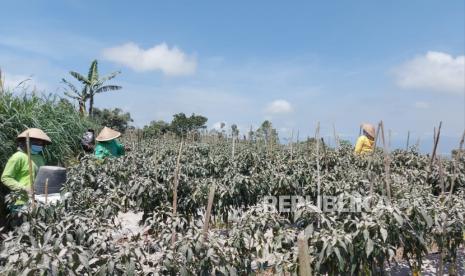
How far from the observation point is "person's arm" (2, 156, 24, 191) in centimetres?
375

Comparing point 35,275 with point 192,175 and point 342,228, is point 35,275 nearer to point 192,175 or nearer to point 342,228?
point 342,228

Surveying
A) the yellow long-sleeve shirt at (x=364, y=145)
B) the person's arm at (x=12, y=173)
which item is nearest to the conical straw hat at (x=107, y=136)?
the person's arm at (x=12, y=173)

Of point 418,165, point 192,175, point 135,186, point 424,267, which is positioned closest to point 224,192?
point 135,186

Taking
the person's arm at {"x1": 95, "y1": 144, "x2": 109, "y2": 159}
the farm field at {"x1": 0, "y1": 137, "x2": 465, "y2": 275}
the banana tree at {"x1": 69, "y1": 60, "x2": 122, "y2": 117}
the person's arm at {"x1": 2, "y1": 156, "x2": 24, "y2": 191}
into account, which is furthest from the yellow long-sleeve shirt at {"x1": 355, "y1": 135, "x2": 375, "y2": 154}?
the banana tree at {"x1": 69, "y1": 60, "x2": 122, "y2": 117}

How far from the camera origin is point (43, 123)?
6551 mm

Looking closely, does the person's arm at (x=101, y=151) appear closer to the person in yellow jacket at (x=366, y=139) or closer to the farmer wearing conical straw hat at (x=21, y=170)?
the farmer wearing conical straw hat at (x=21, y=170)

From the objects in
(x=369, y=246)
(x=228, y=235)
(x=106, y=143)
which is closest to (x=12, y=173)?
(x=228, y=235)

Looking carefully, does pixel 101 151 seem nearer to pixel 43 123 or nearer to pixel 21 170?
pixel 43 123

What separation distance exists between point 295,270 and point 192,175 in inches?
137

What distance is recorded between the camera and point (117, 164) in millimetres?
5285

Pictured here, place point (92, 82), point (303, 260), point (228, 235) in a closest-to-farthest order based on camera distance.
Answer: point (303, 260)
point (228, 235)
point (92, 82)

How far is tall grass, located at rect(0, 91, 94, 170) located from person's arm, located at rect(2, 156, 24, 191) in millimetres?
1385

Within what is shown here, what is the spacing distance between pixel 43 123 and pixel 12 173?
3.01 meters

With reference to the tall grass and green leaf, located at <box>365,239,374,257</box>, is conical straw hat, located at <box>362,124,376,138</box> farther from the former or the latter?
the tall grass
